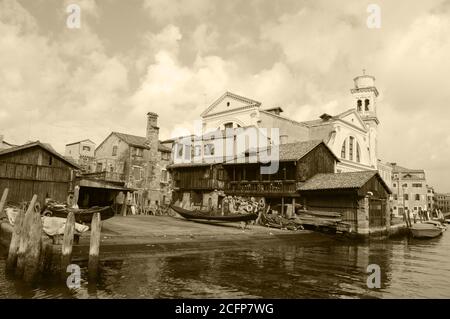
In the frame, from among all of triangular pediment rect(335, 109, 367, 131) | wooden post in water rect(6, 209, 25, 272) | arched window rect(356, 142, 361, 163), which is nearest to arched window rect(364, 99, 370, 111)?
triangular pediment rect(335, 109, 367, 131)

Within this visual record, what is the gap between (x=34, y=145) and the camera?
80.7ft

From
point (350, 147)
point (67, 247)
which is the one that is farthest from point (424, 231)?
point (67, 247)

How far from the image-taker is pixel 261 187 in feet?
102

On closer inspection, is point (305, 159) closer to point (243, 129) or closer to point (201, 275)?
point (243, 129)

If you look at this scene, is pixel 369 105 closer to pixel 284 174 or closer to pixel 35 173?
pixel 284 174

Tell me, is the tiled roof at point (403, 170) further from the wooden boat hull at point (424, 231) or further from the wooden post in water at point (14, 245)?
the wooden post in water at point (14, 245)

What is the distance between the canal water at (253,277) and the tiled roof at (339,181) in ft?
24.2

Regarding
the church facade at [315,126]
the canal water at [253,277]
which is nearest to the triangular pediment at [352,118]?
the church facade at [315,126]

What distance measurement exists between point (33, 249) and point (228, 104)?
33.7 m

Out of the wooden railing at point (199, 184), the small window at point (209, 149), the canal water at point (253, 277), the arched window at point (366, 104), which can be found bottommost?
the canal water at point (253, 277)

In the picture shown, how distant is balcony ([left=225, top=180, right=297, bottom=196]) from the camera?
29.5 meters

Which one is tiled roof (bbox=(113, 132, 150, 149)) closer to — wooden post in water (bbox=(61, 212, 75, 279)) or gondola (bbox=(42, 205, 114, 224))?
gondola (bbox=(42, 205, 114, 224))

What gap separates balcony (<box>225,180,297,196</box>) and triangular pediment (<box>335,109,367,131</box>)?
15.3 metres

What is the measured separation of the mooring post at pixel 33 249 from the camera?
11.5 m
